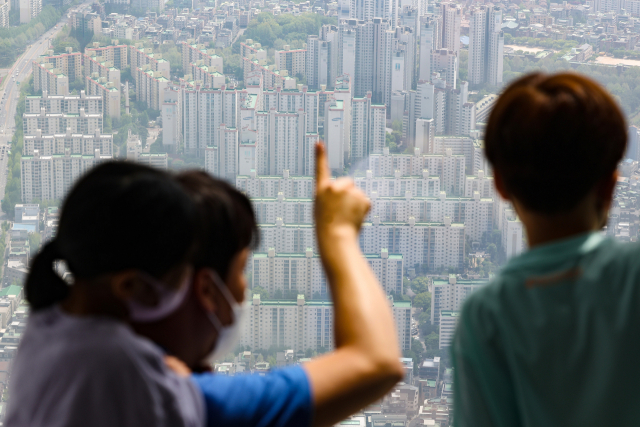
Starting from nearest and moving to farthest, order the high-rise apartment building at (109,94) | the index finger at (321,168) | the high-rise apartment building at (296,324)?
1. the index finger at (321,168)
2. the high-rise apartment building at (296,324)
3. the high-rise apartment building at (109,94)

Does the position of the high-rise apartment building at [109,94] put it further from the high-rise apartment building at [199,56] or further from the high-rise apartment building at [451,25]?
the high-rise apartment building at [451,25]

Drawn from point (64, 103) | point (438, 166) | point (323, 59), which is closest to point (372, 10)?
point (323, 59)

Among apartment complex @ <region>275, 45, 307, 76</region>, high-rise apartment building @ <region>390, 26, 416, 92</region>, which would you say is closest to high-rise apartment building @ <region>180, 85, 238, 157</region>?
apartment complex @ <region>275, 45, 307, 76</region>

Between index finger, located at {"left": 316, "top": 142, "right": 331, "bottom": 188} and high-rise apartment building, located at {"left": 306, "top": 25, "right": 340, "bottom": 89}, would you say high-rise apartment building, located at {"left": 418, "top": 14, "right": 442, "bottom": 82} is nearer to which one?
high-rise apartment building, located at {"left": 306, "top": 25, "right": 340, "bottom": 89}

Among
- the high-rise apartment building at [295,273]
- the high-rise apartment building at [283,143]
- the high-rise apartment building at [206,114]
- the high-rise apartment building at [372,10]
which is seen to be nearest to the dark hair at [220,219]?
the high-rise apartment building at [295,273]

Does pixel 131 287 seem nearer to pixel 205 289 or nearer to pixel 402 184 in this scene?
pixel 205 289

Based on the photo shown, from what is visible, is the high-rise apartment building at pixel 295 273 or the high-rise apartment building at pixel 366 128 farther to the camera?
the high-rise apartment building at pixel 366 128

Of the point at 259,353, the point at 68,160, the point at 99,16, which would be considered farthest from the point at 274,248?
the point at 99,16

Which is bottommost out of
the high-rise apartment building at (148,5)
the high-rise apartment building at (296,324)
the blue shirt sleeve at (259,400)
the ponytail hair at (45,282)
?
the high-rise apartment building at (296,324)
